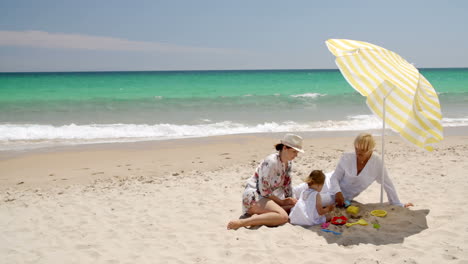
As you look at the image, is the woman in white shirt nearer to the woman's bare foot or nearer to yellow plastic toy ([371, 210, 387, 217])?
yellow plastic toy ([371, 210, 387, 217])

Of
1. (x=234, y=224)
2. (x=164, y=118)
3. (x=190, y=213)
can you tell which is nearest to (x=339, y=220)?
(x=234, y=224)

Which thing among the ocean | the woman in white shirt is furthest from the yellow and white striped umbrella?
the ocean

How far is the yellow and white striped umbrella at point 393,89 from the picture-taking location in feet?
13.0

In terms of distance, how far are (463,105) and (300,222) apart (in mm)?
19342

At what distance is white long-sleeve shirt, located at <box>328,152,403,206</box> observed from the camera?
14.6 feet

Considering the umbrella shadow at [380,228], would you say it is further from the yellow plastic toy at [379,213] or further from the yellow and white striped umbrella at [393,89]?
the yellow and white striped umbrella at [393,89]

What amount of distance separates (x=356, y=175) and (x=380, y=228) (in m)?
0.68

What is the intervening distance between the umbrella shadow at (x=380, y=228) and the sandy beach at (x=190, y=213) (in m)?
0.01

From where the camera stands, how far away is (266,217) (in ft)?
13.8

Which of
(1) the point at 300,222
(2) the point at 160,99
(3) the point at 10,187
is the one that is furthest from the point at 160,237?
(2) the point at 160,99

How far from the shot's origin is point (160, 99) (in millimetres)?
23266

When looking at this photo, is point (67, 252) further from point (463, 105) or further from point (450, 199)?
point (463, 105)

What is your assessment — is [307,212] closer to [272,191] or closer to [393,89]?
[272,191]

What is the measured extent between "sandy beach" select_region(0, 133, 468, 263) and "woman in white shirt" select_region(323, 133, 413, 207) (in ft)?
0.98
